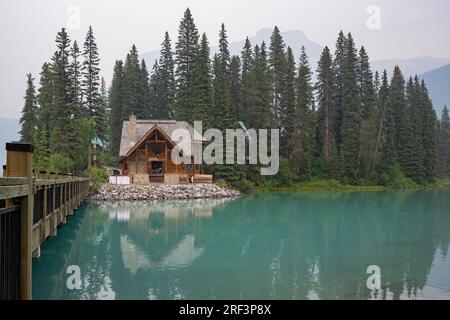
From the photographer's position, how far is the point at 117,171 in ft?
151

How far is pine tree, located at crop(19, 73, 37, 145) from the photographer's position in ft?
139

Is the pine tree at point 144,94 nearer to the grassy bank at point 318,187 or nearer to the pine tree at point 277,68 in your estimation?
the pine tree at point 277,68

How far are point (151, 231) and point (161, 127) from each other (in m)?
22.1

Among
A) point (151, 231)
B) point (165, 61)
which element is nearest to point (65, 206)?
point (151, 231)

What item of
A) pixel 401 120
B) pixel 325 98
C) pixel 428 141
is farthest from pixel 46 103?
pixel 428 141

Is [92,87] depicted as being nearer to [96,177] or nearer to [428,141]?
[96,177]

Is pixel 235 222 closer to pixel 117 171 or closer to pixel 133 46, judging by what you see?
pixel 117 171

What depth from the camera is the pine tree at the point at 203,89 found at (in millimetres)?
42994

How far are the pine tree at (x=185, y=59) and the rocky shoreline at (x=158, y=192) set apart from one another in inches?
532

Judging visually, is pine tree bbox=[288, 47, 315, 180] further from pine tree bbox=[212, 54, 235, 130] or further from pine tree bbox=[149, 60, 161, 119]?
pine tree bbox=[149, 60, 161, 119]

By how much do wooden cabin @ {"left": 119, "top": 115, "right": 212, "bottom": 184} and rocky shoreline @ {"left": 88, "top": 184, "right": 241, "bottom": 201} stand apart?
76.0 inches

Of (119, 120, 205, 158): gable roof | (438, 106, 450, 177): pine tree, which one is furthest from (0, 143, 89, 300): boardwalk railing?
(438, 106, 450, 177): pine tree

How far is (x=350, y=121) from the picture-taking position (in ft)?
167

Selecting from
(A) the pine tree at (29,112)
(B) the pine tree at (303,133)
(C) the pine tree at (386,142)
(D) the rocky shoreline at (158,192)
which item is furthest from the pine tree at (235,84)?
(A) the pine tree at (29,112)
